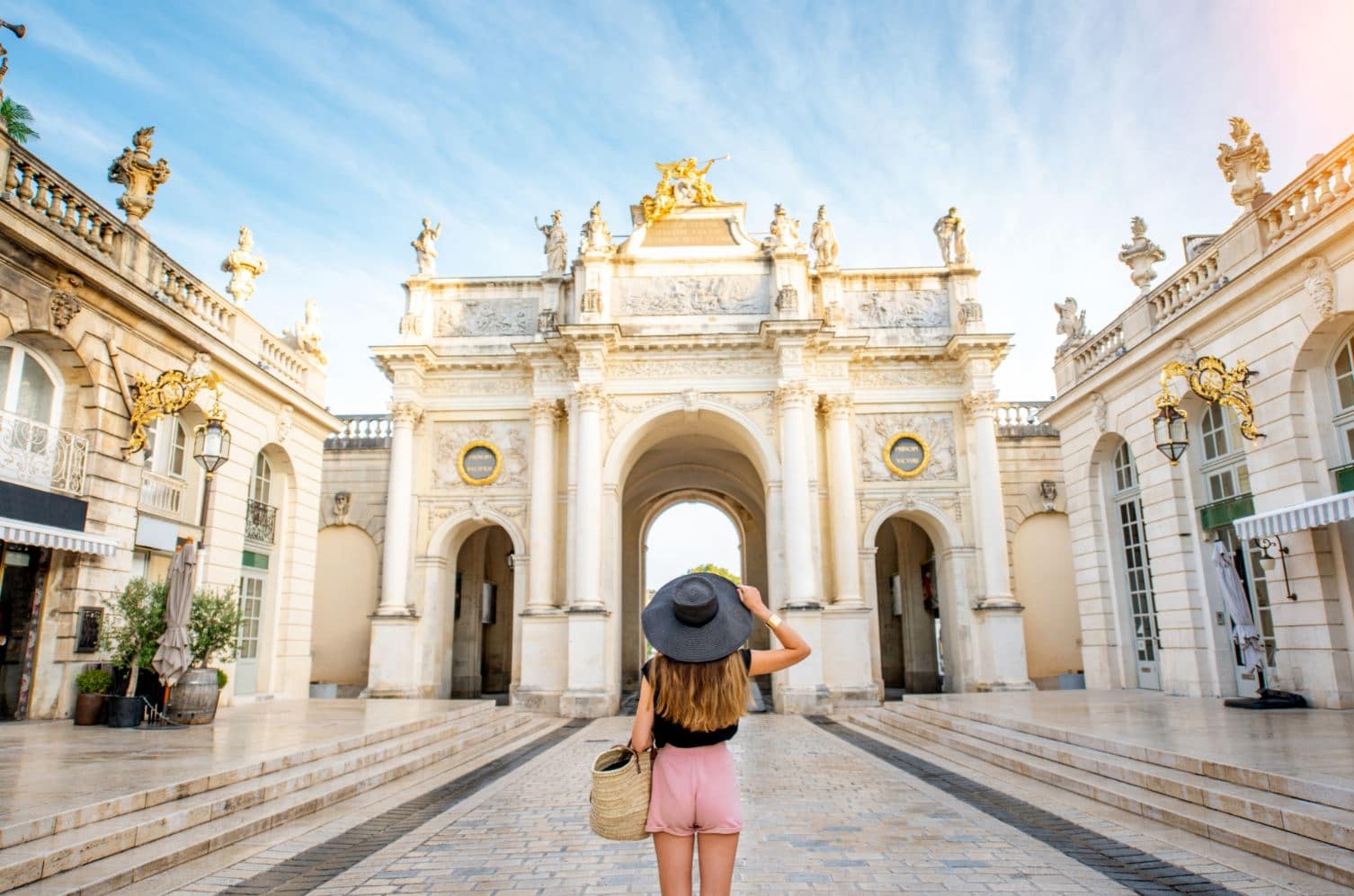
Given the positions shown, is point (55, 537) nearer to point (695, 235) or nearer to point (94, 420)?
point (94, 420)

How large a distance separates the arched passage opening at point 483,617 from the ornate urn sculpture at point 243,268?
8587 millimetres

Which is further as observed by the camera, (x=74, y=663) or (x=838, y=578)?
(x=838, y=578)

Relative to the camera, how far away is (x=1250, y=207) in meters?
12.5

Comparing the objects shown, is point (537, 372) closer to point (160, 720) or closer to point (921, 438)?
point (921, 438)

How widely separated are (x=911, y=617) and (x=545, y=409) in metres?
12.6

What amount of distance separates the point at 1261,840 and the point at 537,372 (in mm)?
17780

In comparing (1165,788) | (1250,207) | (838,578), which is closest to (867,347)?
(838,578)

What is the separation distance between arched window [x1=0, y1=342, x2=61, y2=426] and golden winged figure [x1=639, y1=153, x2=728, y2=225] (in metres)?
14.3

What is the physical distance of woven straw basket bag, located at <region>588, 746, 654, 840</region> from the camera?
3.19 metres

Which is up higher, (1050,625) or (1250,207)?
(1250,207)

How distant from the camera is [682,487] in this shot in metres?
30.2

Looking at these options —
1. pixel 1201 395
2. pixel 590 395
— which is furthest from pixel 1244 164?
pixel 590 395

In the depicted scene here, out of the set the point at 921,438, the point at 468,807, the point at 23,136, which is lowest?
the point at 468,807

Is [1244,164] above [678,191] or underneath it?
underneath
